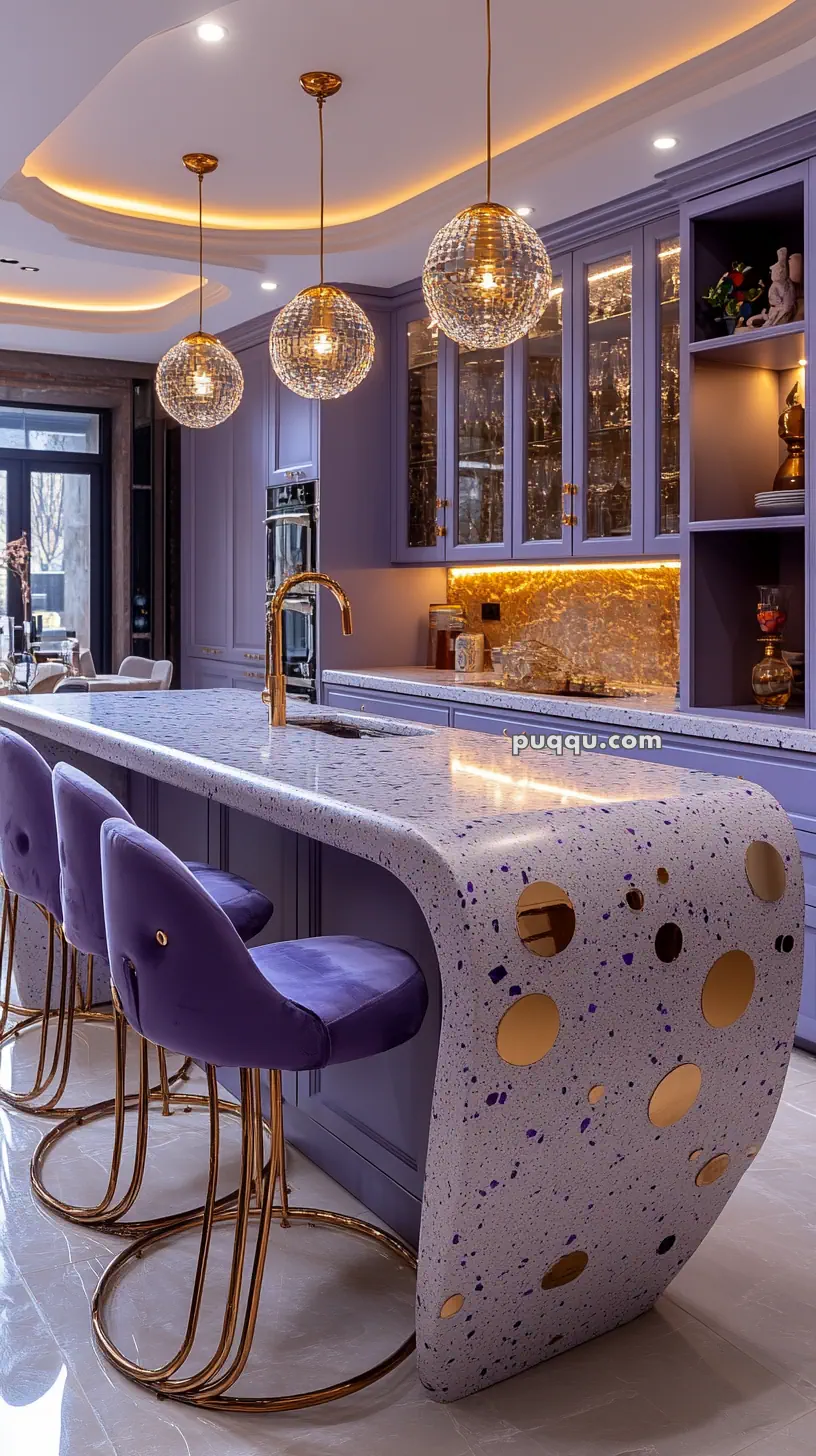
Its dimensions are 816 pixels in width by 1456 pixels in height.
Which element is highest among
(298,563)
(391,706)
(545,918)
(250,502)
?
(250,502)

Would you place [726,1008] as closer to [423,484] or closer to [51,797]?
[51,797]

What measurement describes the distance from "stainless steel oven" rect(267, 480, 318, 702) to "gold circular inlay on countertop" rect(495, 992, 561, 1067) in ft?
13.4

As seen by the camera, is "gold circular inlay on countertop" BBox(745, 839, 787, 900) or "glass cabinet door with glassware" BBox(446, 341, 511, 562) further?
"glass cabinet door with glassware" BBox(446, 341, 511, 562)

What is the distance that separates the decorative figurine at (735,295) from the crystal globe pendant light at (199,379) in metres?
1.61

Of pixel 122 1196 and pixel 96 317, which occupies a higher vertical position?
pixel 96 317

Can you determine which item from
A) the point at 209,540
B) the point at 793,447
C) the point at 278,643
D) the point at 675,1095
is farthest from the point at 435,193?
the point at 675,1095

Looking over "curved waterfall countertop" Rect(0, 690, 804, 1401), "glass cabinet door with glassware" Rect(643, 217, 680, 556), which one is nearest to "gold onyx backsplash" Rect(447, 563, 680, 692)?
"glass cabinet door with glassware" Rect(643, 217, 680, 556)

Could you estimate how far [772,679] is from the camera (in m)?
3.72

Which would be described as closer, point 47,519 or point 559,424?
point 559,424

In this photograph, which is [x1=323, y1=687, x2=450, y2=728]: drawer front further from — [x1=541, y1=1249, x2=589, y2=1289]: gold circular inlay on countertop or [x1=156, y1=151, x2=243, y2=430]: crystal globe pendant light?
[x1=541, y1=1249, x2=589, y2=1289]: gold circular inlay on countertop

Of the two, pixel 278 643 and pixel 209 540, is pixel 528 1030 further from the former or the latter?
pixel 209 540

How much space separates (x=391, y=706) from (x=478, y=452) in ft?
3.67

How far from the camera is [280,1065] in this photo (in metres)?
1.72

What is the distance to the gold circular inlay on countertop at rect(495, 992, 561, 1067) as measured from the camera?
159 centimetres
